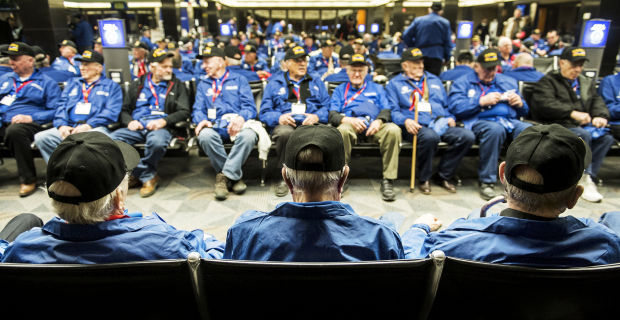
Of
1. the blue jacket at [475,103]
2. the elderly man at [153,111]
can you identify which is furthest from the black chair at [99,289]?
the blue jacket at [475,103]

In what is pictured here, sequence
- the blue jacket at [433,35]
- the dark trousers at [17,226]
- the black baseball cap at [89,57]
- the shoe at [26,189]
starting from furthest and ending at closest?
the blue jacket at [433,35], the black baseball cap at [89,57], the shoe at [26,189], the dark trousers at [17,226]

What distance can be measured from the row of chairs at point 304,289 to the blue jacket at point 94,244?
137 mm

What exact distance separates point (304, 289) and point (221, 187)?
2905mm

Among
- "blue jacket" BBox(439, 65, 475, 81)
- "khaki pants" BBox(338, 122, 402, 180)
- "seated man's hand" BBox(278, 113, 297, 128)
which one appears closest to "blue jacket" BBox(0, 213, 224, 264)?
"khaki pants" BBox(338, 122, 402, 180)

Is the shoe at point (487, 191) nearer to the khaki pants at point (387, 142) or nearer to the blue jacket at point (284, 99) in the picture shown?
the khaki pants at point (387, 142)

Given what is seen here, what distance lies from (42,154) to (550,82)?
18.1 feet

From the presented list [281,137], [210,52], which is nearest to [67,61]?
[210,52]

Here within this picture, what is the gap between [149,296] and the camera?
3.68ft

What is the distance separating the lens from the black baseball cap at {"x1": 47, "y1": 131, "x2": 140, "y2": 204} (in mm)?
1223

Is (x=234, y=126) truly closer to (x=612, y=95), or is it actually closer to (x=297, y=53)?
(x=297, y=53)

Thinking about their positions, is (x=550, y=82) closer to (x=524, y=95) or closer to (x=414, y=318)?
(x=524, y=95)

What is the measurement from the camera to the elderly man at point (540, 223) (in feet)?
3.95

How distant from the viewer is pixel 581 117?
3.96 meters

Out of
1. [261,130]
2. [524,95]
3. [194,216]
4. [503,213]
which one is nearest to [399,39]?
[524,95]
